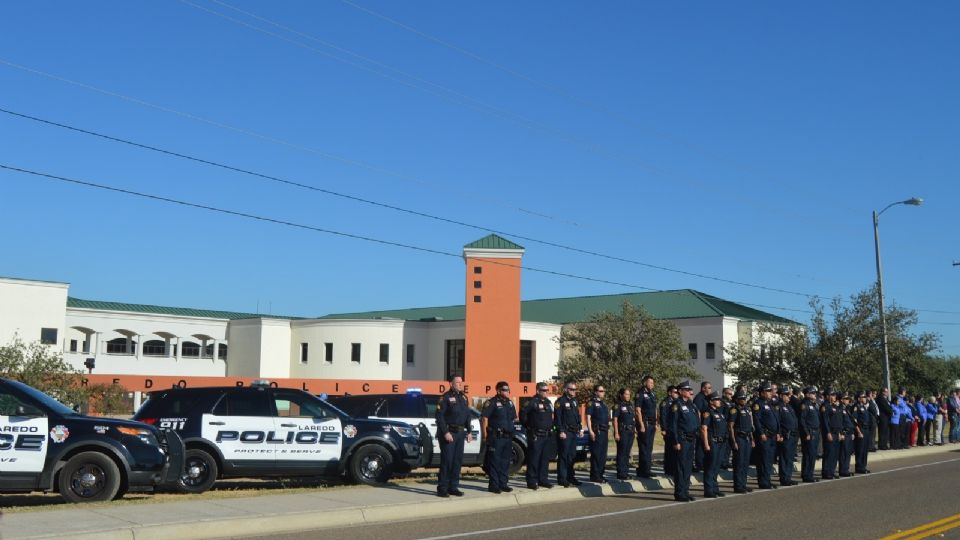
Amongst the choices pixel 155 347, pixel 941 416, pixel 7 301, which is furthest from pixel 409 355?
pixel 941 416

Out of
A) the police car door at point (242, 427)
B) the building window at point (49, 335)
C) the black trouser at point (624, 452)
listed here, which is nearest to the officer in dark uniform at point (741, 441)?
the black trouser at point (624, 452)

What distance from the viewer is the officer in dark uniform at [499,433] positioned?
14672 millimetres

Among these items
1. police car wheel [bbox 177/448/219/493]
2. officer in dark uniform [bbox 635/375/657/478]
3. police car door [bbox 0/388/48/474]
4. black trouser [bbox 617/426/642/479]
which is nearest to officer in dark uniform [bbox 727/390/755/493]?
officer in dark uniform [bbox 635/375/657/478]

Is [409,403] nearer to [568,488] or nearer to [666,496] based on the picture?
[568,488]

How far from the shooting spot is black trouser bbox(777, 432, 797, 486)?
57.9 feet

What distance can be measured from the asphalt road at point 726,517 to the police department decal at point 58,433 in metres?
3.56

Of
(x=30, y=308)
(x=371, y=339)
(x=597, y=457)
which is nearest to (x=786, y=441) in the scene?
(x=597, y=457)

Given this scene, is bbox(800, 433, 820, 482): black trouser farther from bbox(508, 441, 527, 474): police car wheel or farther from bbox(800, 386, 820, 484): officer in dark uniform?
bbox(508, 441, 527, 474): police car wheel

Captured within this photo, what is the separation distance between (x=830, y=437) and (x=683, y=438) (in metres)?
5.49

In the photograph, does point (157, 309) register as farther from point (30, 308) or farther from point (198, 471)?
point (198, 471)

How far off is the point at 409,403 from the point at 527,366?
4527 centimetres

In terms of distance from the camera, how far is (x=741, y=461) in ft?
53.8

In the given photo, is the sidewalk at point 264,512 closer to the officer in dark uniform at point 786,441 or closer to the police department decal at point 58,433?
the police department decal at point 58,433

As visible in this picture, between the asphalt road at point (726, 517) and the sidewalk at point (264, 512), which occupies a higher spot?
the sidewalk at point (264, 512)
